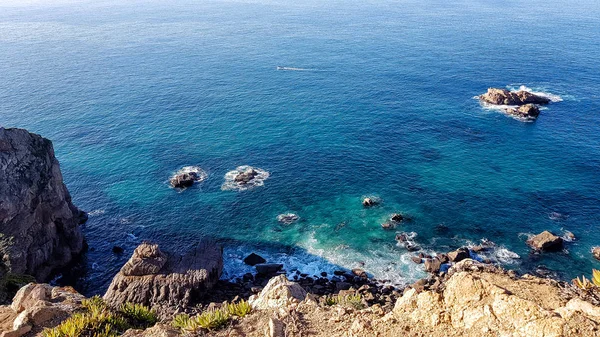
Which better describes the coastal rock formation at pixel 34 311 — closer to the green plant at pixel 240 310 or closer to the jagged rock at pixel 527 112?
the green plant at pixel 240 310

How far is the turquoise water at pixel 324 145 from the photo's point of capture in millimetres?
71000

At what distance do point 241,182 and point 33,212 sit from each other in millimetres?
37611

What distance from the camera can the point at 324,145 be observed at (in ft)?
328

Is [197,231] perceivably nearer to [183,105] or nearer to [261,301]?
[261,301]

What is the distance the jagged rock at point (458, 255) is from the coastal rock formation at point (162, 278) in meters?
37.2

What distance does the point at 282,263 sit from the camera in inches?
2613

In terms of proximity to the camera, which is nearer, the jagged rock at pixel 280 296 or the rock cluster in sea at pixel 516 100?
the jagged rock at pixel 280 296

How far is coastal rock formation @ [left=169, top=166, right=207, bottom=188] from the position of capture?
8444cm

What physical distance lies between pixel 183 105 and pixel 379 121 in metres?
59.4

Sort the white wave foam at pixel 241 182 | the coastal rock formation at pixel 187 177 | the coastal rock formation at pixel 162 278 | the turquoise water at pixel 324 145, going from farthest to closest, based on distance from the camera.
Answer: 1. the coastal rock formation at pixel 187 177
2. the white wave foam at pixel 241 182
3. the turquoise water at pixel 324 145
4. the coastal rock formation at pixel 162 278

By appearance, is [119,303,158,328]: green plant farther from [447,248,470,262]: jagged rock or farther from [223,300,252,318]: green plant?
[447,248,470,262]: jagged rock

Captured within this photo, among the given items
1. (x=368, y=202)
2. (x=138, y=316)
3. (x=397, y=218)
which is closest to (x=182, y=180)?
(x=368, y=202)

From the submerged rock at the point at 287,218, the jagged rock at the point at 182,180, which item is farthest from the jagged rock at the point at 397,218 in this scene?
the jagged rock at the point at 182,180

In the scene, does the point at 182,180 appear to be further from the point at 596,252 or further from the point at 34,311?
the point at 596,252
